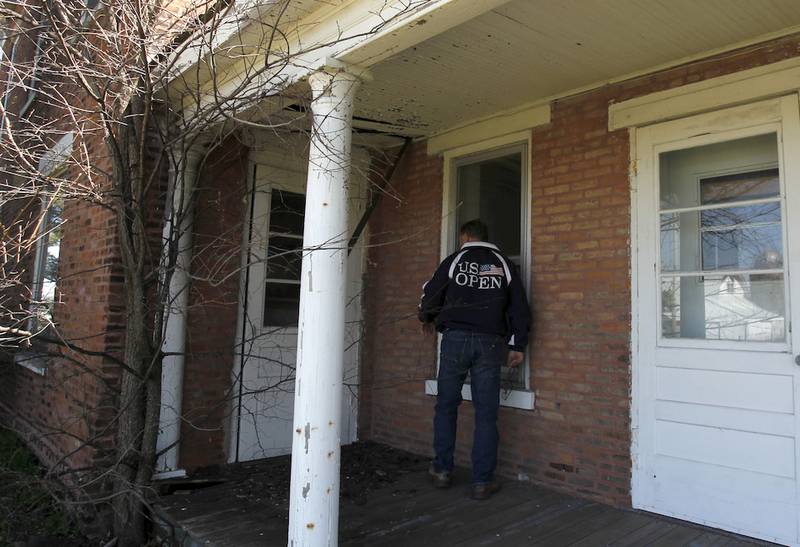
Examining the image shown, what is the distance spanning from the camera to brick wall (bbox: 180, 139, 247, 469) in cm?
468

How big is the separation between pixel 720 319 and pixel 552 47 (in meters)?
2.01

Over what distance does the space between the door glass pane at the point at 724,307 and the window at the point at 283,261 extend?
3093 mm

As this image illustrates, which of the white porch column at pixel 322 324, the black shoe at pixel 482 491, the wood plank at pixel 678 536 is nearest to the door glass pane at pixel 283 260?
the white porch column at pixel 322 324

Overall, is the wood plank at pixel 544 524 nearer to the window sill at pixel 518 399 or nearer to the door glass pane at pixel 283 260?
the window sill at pixel 518 399

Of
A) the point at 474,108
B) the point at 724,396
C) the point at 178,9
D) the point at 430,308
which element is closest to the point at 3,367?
the point at 178,9

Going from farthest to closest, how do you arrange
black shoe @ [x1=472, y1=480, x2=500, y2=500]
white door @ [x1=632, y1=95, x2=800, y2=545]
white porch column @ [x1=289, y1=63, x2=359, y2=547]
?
black shoe @ [x1=472, y1=480, x2=500, y2=500] → white door @ [x1=632, y1=95, x2=800, y2=545] → white porch column @ [x1=289, y1=63, x2=359, y2=547]

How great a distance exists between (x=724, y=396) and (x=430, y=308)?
2.04 metres

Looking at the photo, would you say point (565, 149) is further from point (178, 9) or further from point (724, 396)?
point (178, 9)

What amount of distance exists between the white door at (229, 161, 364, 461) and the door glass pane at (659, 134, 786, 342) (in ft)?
8.35

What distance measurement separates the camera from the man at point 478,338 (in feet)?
13.5

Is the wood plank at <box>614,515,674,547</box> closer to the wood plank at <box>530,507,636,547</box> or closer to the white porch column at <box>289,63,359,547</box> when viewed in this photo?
the wood plank at <box>530,507,636,547</box>

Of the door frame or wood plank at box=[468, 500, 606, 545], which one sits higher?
the door frame

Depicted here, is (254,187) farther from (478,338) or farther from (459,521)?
(459,521)

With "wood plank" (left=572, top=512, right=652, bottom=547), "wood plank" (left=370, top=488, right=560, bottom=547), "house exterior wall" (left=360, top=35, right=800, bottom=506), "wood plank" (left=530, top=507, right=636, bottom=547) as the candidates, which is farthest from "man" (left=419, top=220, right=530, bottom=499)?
"wood plank" (left=572, top=512, right=652, bottom=547)
